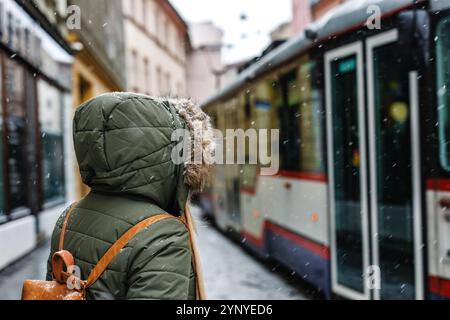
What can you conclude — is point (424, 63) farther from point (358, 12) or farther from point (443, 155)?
point (358, 12)

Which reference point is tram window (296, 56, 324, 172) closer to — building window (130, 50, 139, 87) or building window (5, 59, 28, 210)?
building window (5, 59, 28, 210)

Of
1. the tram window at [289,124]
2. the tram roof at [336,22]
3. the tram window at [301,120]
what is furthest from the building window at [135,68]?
the tram window at [301,120]

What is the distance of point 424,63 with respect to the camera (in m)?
4.70

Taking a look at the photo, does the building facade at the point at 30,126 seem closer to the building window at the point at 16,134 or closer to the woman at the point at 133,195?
the building window at the point at 16,134

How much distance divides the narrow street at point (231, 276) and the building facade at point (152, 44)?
15.1 metres

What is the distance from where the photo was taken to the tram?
462 centimetres

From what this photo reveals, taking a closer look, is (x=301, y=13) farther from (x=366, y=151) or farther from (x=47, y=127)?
(x=366, y=151)

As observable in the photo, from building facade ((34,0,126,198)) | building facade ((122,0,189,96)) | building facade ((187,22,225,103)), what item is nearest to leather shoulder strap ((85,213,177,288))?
building facade ((34,0,126,198))

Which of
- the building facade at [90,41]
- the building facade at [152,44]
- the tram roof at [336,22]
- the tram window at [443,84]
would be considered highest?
the building facade at [152,44]

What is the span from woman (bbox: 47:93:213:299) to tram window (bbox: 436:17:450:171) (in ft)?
9.94

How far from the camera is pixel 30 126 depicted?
10.6m

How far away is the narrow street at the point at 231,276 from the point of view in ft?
23.0
